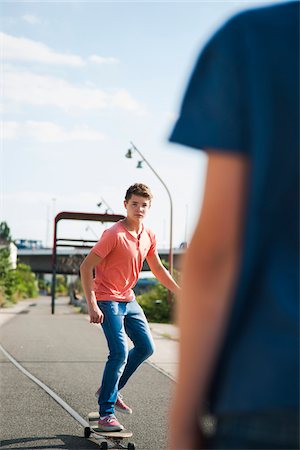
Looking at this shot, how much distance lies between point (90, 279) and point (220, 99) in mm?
4405

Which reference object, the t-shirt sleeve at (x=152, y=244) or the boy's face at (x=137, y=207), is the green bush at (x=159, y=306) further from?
the boy's face at (x=137, y=207)

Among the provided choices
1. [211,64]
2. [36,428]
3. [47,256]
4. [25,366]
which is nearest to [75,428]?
[36,428]

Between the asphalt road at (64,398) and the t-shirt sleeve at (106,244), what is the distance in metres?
1.39

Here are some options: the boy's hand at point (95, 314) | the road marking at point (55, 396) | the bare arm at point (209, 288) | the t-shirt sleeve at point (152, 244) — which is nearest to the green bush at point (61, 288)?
the road marking at point (55, 396)

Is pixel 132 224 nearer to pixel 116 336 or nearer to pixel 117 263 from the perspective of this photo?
pixel 117 263

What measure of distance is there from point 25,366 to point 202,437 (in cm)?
1017

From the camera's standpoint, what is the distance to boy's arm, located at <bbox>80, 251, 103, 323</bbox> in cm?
560

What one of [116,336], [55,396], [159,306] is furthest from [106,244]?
[159,306]

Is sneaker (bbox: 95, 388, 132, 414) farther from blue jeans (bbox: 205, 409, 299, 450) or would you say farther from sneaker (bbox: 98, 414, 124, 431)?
blue jeans (bbox: 205, 409, 299, 450)

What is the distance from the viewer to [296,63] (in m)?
1.37

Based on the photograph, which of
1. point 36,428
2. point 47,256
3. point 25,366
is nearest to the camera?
point 36,428

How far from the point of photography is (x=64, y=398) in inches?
320

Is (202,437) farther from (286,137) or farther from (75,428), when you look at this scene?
(75,428)

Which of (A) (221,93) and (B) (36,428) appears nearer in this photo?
(A) (221,93)
